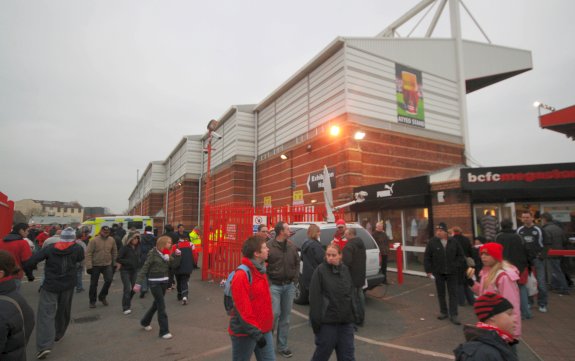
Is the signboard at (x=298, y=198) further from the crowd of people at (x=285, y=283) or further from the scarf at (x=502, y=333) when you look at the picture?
the scarf at (x=502, y=333)

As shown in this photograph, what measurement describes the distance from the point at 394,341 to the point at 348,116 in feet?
41.0

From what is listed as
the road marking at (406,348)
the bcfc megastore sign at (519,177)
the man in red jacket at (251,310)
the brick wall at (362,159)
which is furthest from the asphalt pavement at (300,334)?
the brick wall at (362,159)

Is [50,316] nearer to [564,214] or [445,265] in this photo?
[445,265]

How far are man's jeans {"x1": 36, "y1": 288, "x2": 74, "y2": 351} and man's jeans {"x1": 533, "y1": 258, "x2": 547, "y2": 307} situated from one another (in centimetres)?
922

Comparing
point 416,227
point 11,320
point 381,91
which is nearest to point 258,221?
point 416,227

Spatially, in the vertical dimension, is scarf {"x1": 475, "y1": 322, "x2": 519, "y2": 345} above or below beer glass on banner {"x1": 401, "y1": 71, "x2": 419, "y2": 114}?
below

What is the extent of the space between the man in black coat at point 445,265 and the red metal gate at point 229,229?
4.78 meters

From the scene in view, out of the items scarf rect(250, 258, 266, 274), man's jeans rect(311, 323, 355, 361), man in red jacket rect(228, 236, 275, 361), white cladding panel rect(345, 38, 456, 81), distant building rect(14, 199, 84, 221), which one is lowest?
man's jeans rect(311, 323, 355, 361)

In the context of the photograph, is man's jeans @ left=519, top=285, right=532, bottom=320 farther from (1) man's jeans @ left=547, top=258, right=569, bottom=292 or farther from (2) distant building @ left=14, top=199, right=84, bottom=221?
(2) distant building @ left=14, top=199, right=84, bottom=221

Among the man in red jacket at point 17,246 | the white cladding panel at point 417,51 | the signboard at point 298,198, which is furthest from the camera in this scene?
the signboard at point 298,198

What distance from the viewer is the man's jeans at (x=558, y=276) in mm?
8078

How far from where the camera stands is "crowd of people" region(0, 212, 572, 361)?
2418 mm

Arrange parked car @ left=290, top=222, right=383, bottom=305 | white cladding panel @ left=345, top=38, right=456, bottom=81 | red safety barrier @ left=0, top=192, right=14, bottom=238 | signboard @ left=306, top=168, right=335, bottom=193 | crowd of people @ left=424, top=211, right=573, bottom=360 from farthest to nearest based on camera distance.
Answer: signboard @ left=306, top=168, right=335, bottom=193 → white cladding panel @ left=345, top=38, right=456, bottom=81 → red safety barrier @ left=0, top=192, right=14, bottom=238 → parked car @ left=290, top=222, right=383, bottom=305 → crowd of people @ left=424, top=211, right=573, bottom=360

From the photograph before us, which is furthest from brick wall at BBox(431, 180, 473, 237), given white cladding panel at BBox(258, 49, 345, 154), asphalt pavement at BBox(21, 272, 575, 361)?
white cladding panel at BBox(258, 49, 345, 154)
